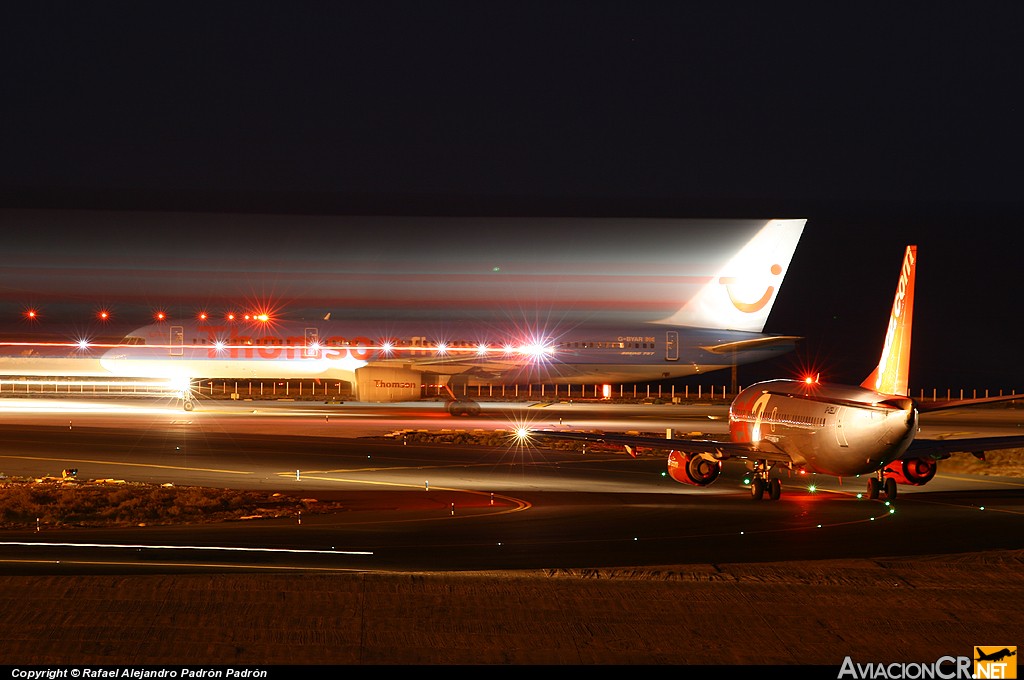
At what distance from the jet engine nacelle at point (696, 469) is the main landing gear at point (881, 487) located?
453 cm

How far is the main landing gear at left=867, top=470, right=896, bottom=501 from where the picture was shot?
29.9 m

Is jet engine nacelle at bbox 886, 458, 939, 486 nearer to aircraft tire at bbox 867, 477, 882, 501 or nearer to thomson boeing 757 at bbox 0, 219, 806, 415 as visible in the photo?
aircraft tire at bbox 867, 477, 882, 501

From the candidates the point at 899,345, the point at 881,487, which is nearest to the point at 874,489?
the point at 881,487

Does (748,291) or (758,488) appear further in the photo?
(748,291)

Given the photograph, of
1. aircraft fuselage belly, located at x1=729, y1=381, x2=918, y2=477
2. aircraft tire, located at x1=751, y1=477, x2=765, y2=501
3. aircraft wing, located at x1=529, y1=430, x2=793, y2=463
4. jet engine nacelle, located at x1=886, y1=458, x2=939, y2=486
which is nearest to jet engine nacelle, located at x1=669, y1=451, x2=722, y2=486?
aircraft wing, located at x1=529, y1=430, x2=793, y2=463

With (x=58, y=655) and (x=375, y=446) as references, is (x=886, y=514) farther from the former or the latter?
(x=375, y=446)

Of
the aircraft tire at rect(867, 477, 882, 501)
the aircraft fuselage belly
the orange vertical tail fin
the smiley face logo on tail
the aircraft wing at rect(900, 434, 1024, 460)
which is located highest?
the smiley face logo on tail

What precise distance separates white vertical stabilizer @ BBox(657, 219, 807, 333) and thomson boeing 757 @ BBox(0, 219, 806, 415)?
2.71m

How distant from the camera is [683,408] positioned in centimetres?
7144

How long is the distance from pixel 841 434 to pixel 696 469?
17.5 ft

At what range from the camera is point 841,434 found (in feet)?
92.3

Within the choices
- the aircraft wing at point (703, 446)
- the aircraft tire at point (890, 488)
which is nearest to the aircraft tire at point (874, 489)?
the aircraft tire at point (890, 488)

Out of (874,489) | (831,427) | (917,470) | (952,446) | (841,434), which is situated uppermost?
(831,427)

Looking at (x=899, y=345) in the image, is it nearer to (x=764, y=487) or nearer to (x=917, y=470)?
(x=917, y=470)
